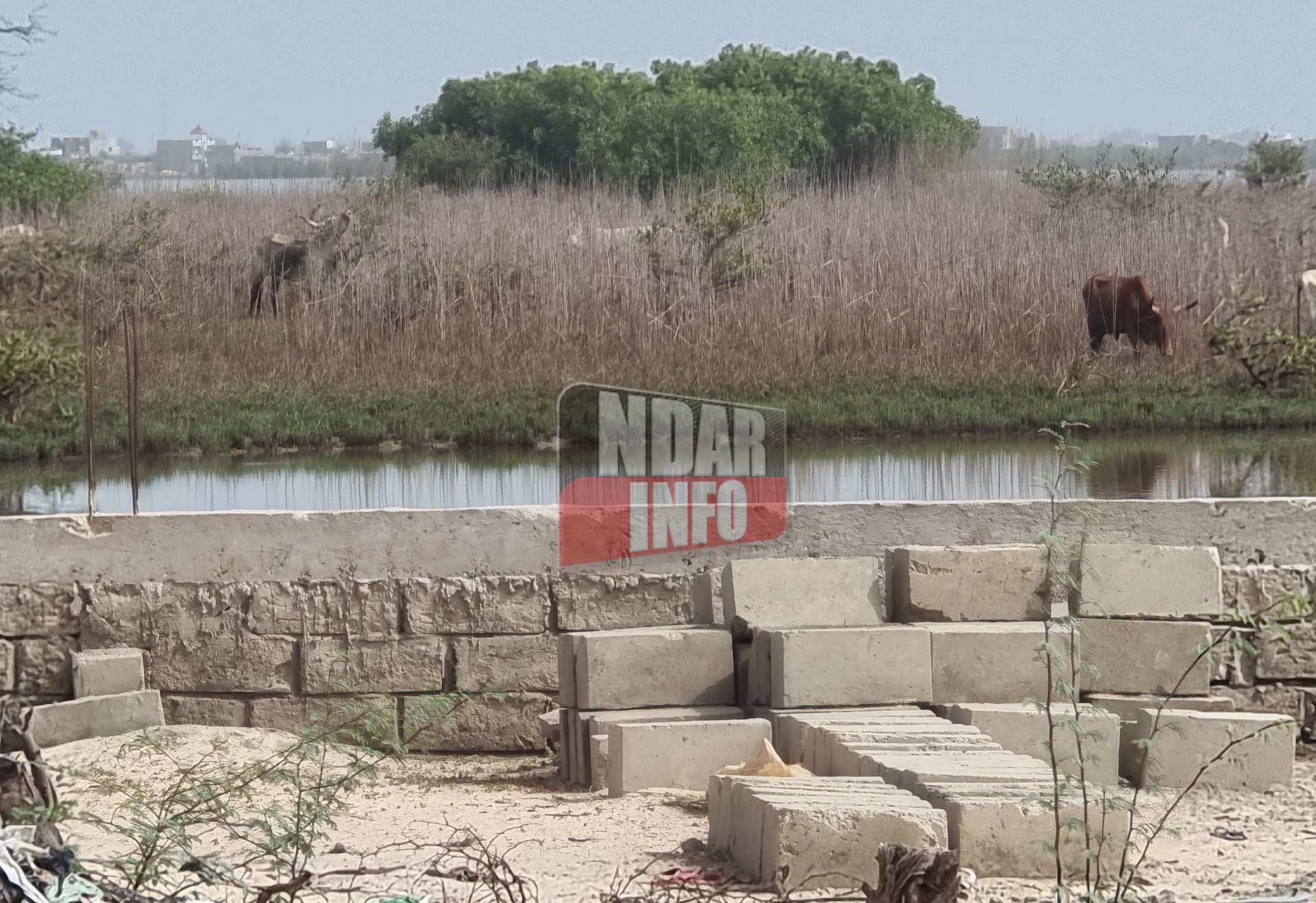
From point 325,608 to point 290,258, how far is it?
15.9m

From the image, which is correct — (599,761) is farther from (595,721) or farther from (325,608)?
(325,608)

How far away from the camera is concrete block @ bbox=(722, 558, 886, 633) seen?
6.65 m

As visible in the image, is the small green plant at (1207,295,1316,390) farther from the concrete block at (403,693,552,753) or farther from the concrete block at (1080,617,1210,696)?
the concrete block at (403,693,552,753)

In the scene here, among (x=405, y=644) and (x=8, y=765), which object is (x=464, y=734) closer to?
(x=405, y=644)

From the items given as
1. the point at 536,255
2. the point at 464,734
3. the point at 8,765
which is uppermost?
the point at 536,255

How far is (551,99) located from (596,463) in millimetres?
34698

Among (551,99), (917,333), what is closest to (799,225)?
(917,333)

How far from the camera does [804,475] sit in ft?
41.7

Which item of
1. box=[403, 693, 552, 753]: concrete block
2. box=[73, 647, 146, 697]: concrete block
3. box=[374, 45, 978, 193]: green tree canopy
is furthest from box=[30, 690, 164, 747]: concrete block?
box=[374, 45, 978, 193]: green tree canopy

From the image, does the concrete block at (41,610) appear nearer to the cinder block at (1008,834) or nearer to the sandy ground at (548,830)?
the sandy ground at (548,830)

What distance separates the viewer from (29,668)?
7309mm

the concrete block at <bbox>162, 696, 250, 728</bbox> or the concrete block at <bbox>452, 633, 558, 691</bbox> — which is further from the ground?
the concrete block at <bbox>452, 633, 558, 691</bbox>

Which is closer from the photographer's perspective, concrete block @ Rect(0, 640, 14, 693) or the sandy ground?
the sandy ground

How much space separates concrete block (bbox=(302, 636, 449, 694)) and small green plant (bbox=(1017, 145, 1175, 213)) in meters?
20.6
